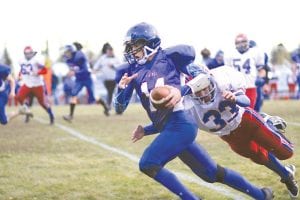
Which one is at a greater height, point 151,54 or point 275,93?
point 151,54

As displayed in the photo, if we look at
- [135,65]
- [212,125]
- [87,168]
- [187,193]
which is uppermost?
[135,65]

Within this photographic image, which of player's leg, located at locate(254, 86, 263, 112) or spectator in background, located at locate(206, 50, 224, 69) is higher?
spectator in background, located at locate(206, 50, 224, 69)

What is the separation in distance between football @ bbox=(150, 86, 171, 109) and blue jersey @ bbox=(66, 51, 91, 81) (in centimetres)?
1037

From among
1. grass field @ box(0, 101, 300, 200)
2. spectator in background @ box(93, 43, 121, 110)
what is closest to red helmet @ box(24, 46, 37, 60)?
grass field @ box(0, 101, 300, 200)

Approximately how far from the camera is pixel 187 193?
456 cm

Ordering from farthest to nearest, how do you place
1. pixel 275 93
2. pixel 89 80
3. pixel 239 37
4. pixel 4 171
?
1. pixel 275 93
2. pixel 89 80
3. pixel 239 37
4. pixel 4 171

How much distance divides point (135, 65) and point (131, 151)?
152 inches

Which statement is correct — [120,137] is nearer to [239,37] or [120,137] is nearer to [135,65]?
[239,37]

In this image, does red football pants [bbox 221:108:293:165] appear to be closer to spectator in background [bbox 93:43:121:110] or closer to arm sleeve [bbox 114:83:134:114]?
arm sleeve [bbox 114:83:134:114]

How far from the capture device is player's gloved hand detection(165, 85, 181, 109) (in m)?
4.56

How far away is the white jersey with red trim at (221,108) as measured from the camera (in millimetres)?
4977

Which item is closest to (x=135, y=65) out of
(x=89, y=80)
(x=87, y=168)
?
(x=87, y=168)

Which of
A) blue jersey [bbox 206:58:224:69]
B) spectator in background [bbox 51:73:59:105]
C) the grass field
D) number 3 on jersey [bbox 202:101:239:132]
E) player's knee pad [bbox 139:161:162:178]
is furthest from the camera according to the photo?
spectator in background [bbox 51:73:59:105]

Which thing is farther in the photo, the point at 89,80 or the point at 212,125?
the point at 89,80
